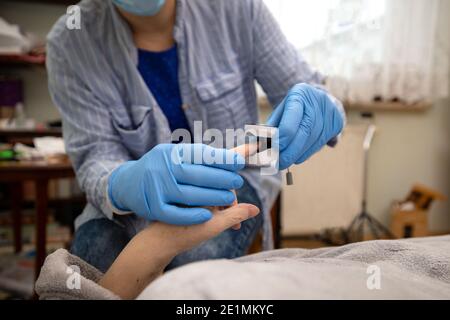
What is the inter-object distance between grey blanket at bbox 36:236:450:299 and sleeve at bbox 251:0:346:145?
1.44 ft

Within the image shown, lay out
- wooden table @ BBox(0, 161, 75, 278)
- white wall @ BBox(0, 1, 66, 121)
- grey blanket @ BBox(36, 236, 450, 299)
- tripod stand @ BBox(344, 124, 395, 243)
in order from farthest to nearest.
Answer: tripod stand @ BBox(344, 124, 395, 243), white wall @ BBox(0, 1, 66, 121), wooden table @ BBox(0, 161, 75, 278), grey blanket @ BBox(36, 236, 450, 299)

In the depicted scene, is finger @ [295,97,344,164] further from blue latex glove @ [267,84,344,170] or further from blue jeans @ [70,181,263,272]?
blue jeans @ [70,181,263,272]

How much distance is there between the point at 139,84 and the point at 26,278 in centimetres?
122

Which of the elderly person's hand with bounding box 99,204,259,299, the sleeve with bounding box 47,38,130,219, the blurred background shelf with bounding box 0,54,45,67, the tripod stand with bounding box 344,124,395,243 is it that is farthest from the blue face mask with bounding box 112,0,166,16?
the tripod stand with bounding box 344,124,395,243

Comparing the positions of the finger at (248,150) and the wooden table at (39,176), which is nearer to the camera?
the finger at (248,150)

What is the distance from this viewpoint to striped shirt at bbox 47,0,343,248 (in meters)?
0.80

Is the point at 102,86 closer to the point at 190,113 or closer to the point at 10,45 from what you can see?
the point at 190,113

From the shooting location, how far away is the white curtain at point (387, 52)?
161 cm

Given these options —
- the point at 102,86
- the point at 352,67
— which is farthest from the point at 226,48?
the point at 352,67

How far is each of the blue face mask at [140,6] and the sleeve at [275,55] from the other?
0.80 feet
